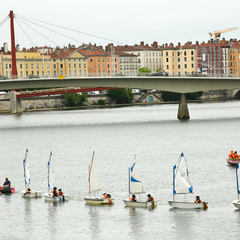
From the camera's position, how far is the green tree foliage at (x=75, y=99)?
564ft

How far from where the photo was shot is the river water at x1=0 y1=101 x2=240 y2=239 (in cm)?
3422

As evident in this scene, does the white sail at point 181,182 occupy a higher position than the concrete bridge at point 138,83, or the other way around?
the concrete bridge at point 138,83

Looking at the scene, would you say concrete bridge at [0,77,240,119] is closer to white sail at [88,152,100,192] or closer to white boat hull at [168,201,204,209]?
white sail at [88,152,100,192]

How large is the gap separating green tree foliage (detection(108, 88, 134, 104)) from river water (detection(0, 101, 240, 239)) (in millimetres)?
86939

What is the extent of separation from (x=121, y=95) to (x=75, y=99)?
1412 centimetres

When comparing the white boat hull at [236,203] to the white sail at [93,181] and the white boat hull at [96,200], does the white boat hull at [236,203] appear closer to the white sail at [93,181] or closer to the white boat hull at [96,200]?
the white boat hull at [96,200]

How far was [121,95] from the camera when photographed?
178125mm

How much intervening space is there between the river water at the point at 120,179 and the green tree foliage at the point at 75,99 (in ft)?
268

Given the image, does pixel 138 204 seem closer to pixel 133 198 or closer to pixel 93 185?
pixel 133 198

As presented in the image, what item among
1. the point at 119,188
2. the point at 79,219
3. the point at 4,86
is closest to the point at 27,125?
the point at 4,86

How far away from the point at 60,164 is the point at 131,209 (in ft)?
64.3

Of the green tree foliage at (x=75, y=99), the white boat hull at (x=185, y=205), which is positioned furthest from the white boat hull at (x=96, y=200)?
the green tree foliage at (x=75, y=99)

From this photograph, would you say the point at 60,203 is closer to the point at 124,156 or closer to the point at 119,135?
the point at 124,156

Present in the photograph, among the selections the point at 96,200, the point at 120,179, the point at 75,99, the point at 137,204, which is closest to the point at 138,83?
the point at 120,179
